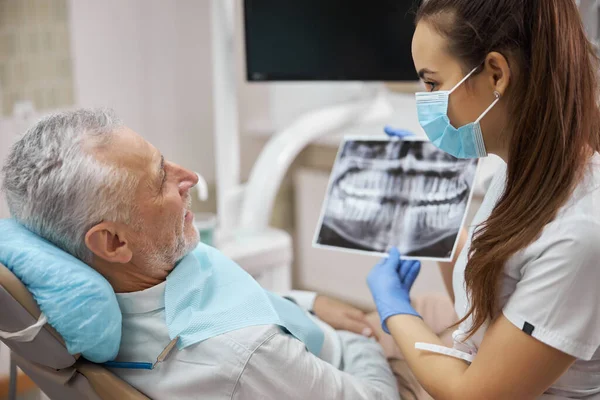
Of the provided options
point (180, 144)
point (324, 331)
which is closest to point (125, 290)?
point (324, 331)

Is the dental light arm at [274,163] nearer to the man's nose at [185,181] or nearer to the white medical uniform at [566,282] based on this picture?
the man's nose at [185,181]

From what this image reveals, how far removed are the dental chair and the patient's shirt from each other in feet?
0.22

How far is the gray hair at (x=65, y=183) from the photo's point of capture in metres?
1.13

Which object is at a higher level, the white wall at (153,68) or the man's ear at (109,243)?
the white wall at (153,68)

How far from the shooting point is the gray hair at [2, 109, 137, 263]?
1.13 meters

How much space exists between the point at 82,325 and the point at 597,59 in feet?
3.34

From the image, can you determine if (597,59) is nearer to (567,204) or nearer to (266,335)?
(567,204)

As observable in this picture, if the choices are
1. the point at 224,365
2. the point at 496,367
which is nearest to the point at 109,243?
the point at 224,365

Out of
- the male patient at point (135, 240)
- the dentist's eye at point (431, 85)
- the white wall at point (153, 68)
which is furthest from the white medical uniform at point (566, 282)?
the white wall at point (153, 68)

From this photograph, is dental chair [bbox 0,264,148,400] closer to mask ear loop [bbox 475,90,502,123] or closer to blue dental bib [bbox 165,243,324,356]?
blue dental bib [bbox 165,243,324,356]

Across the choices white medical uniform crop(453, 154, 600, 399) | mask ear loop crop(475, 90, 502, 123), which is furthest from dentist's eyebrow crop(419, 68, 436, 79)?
white medical uniform crop(453, 154, 600, 399)

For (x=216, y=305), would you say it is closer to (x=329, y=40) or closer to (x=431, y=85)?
(x=431, y=85)

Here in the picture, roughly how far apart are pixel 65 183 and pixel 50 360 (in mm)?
318

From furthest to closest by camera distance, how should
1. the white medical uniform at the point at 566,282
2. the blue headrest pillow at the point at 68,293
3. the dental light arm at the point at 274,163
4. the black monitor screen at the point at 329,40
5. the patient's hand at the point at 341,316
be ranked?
the dental light arm at the point at 274,163 → the black monitor screen at the point at 329,40 → the patient's hand at the point at 341,316 → the blue headrest pillow at the point at 68,293 → the white medical uniform at the point at 566,282
